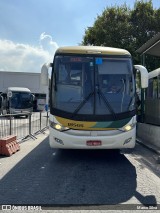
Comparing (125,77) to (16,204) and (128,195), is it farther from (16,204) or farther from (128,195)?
(16,204)

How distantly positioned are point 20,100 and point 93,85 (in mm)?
25477

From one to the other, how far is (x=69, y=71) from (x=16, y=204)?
439cm

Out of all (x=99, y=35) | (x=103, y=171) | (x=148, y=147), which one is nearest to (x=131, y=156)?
(x=148, y=147)

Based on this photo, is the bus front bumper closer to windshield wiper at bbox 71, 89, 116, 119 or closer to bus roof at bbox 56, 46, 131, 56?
windshield wiper at bbox 71, 89, 116, 119

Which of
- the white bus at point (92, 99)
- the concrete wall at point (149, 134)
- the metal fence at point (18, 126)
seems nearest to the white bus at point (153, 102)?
the concrete wall at point (149, 134)

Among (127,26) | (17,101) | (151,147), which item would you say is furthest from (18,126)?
(17,101)

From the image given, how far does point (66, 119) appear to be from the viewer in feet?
27.6

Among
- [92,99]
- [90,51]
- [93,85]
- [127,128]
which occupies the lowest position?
[127,128]

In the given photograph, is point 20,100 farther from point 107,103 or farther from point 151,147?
point 107,103

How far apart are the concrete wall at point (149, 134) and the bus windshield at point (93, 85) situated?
2.51 metres

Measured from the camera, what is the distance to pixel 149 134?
1187 centimetres

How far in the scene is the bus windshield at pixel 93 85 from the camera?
28.0ft

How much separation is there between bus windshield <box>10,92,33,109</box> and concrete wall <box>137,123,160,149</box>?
21242 mm

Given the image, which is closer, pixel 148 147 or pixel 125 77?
pixel 125 77
